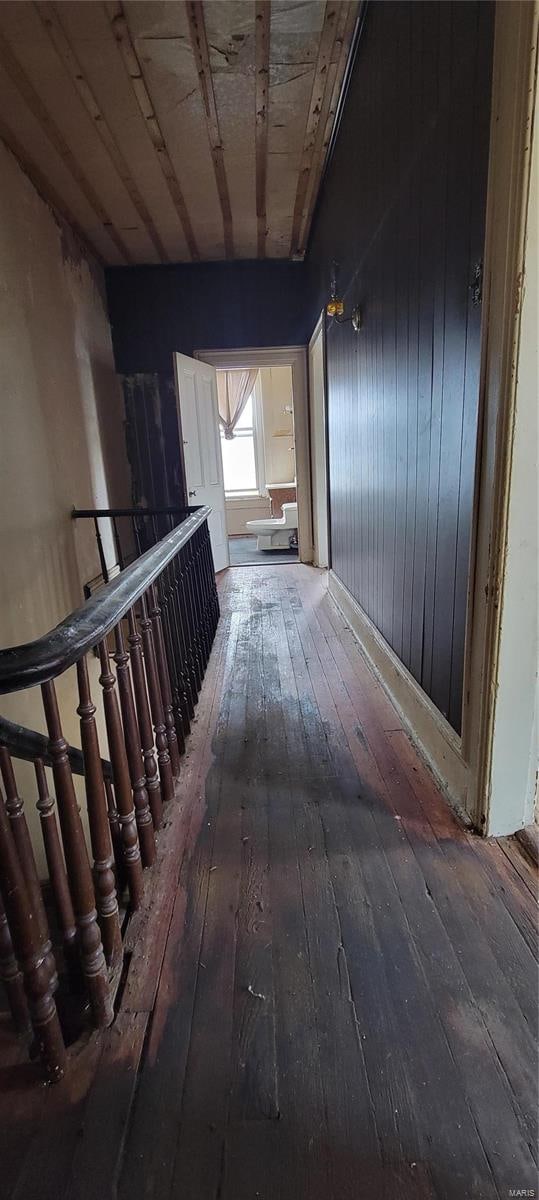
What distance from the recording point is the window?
8.38m

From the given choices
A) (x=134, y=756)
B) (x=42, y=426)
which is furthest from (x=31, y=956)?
(x=42, y=426)

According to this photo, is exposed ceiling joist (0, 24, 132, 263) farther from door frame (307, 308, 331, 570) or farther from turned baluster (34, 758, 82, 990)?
turned baluster (34, 758, 82, 990)

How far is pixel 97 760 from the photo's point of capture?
3.50ft

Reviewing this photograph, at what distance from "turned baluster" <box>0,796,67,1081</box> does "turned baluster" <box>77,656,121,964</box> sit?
0.17m

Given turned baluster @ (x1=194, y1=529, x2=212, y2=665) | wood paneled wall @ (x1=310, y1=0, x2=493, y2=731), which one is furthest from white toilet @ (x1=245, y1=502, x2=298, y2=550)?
wood paneled wall @ (x1=310, y1=0, x2=493, y2=731)

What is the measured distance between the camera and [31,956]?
92 cm

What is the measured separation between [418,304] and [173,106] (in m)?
1.97

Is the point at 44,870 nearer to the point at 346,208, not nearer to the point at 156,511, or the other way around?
the point at 156,511

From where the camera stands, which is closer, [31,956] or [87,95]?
[31,956]

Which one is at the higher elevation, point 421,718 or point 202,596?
point 202,596

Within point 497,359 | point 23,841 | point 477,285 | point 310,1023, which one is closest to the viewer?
point 23,841

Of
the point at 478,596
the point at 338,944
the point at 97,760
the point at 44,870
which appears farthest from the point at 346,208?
the point at 44,870

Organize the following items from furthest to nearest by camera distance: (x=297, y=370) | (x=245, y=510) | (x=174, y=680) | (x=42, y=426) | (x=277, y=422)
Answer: (x=245, y=510), (x=277, y=422), (x=297, y=370), (x=42, y=426), (x=174, y=680)

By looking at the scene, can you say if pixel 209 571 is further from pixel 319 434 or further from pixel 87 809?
pixel 87 809
